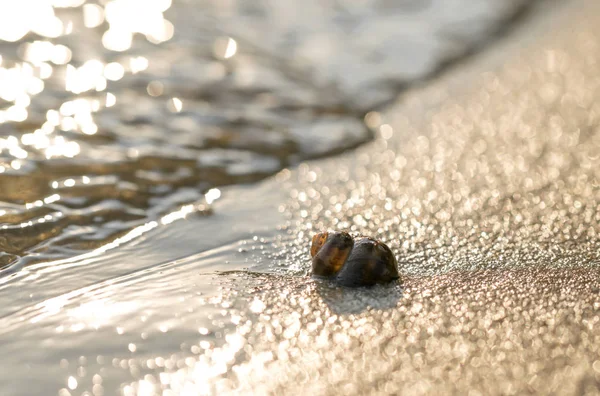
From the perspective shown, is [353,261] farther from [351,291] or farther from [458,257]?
[458,257]

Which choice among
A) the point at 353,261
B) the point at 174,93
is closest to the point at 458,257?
the point at 353,261

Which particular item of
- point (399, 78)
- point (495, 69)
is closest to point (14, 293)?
point (399, 78)

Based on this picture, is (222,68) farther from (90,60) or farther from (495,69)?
(495,69)

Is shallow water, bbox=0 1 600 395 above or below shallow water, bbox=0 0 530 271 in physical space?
below

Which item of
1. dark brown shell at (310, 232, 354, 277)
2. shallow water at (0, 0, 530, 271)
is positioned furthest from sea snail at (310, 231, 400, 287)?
shallow water at (0, 0, 530, 271)

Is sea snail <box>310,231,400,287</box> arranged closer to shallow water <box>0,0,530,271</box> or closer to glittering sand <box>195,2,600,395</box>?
glittering sand <box>195,2,600,395</box>

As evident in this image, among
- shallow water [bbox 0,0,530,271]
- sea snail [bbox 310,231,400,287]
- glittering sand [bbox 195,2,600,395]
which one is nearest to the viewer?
glittering sand [bbox 195,2,600,395]

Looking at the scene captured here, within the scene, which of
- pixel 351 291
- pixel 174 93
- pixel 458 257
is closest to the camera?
pixel 351 291

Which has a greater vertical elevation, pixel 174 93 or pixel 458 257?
pixel 174 93
